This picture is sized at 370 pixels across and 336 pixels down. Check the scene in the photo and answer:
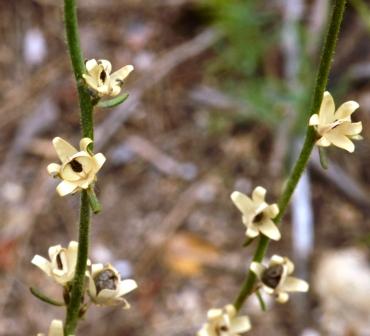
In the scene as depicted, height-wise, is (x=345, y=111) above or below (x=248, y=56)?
below

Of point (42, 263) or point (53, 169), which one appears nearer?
point (53, 169)

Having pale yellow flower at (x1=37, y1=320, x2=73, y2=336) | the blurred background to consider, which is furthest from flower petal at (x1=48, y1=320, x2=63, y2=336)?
the blurred background

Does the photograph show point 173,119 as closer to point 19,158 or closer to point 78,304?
point 19,158

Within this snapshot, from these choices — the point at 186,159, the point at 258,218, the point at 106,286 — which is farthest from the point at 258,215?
the point at 186,159

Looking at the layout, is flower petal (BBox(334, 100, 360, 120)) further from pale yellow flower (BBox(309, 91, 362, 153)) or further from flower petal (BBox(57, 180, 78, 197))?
flower petal (BBox(57, 180, 78, 197))

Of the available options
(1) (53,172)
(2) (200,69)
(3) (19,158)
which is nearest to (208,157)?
(2) (200,69)

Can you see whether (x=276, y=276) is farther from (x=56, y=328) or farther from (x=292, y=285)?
(x=56, y=328)

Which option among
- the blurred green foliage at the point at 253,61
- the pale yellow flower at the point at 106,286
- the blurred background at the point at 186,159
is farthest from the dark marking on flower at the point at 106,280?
the blurred green foliage at the point at 253,61
